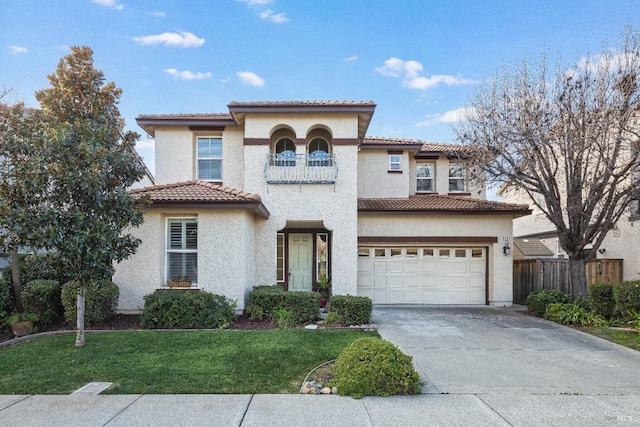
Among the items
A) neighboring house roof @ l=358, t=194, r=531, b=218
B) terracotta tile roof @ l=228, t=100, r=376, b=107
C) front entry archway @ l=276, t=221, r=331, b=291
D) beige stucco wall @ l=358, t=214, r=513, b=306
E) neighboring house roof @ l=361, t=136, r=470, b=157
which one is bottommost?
front entry archway @ l=276, t=221, r=331, b=291

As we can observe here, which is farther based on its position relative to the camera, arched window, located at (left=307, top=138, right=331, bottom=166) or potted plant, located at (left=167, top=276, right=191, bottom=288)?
arched window, located at (left=307, top=138, right=331, bottom=166)

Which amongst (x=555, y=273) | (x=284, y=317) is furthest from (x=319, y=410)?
(x=555, y=273)

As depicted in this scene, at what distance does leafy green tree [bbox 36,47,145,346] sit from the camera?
795 centimetres

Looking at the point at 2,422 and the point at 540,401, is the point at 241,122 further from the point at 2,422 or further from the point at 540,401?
the point at 540,401

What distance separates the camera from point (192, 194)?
37.1ft

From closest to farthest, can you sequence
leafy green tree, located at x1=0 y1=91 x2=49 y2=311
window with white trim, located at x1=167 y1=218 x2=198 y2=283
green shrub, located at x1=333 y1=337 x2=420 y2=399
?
1. green shrub, located at x1=333 y1=337 x2=420 y2=399
2. leafy green tree, located at x1=0 y1=91 x2=49 y2=311
3. window with white trim, located at x1=167 y1=218 x2=198 y2=283

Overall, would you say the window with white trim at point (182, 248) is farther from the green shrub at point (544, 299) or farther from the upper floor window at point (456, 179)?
the upper floor window at point (456, 179)

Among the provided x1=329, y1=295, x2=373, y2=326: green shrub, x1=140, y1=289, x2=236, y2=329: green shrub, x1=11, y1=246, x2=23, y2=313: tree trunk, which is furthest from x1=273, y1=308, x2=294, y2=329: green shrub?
x1=11, y1=246, x2=23, y2=313: tree trunk

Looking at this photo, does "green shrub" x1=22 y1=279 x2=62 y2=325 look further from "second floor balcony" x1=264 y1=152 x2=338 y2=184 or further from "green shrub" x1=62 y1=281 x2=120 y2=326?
"second floor balcony" x1=264 y1=152 x2=338 y2=184

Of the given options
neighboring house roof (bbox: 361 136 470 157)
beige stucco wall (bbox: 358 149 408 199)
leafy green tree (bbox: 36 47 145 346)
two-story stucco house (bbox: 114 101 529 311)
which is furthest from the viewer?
beige stucco wall (bbox: 358 149 408 199)

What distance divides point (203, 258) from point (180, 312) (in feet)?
5.98

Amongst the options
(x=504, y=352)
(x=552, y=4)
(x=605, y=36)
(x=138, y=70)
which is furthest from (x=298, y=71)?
(x=504, y=352)

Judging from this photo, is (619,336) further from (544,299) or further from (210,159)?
(210,159)

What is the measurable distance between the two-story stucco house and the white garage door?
0.12 ft
